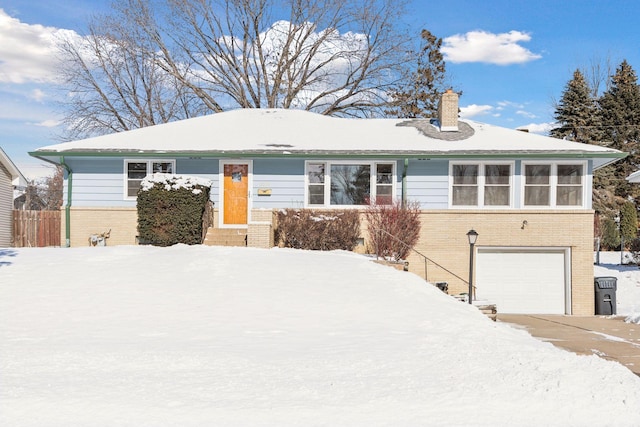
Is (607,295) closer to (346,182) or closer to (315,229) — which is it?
(346,182)

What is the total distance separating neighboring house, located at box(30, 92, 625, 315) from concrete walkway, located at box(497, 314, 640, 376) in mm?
1464

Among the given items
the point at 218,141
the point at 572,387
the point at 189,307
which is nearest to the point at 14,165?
the point at 218,141

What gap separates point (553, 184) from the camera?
57.7 feet

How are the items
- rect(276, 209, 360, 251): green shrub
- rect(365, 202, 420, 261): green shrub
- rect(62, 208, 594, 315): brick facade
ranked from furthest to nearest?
rect(62, 208, 594, 315): brick facade
rect(365, 202, 420, 261): green shrub
rect(276, 209, 360, 251): green shrub

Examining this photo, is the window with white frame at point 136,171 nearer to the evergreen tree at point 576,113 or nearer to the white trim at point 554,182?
the white trim at point 554,182

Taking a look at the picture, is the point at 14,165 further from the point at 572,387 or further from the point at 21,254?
the point at 572,387

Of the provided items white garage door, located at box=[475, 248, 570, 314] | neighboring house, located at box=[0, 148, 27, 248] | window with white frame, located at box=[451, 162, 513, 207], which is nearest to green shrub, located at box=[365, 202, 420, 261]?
window with white frame, located at box=[451, 162, 513, 207]

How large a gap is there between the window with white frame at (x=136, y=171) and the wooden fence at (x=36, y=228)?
3649 millimetres

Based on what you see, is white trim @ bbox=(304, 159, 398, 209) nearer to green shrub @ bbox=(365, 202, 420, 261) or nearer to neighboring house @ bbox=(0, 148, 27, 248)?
green shrub @ bbox=(365, 202, 420, 261)

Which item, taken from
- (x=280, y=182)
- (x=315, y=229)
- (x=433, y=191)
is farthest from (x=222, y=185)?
(x=433, y=191)

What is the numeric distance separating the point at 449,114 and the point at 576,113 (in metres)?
27.8

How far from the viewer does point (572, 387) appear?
18.8 ft

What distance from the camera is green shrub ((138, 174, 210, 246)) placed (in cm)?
1582

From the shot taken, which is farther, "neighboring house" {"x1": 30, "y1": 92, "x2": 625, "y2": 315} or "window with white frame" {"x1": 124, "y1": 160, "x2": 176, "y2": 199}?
"window with white frame" {"x1": 124, "y1": 160, "x2": 176, "y2": 199}
